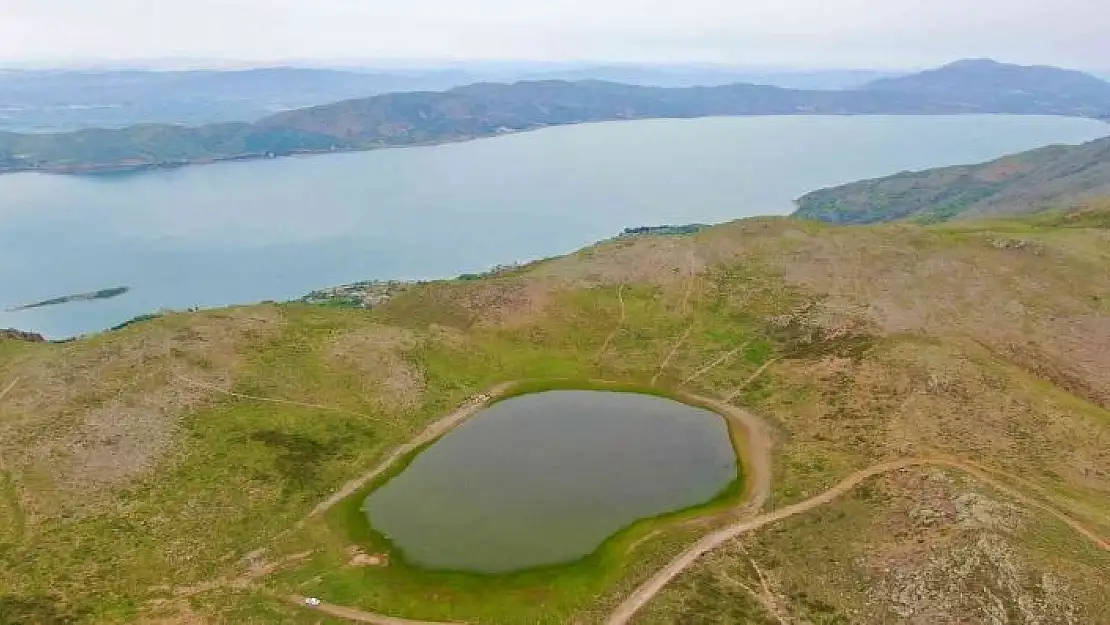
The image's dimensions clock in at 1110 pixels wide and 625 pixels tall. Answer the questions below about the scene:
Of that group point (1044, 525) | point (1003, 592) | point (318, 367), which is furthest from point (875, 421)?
point (318, 367)

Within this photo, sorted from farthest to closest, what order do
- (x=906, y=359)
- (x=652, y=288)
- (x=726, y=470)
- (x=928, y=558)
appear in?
(x=652, y=288)
(x=906, y=359)
(x=726, y=470)
(x=928, y=558)

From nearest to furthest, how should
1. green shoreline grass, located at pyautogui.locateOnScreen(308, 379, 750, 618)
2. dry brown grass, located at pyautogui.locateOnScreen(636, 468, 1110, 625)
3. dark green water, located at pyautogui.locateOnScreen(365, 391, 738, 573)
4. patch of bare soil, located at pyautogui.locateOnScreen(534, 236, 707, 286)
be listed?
dry brown grass, located at pyautogui.locateOnScreen(636, 468, 1110, 625) < green shoreline grass, located at pyautogui.locateOnScreen(308, 379, 750, 618) < dark green water, located at pyautogui.locateOnScreen(365, 391, 738, 573) < patch of bare soil, located at pyautogui.locateOnScreen(534, 236, 707, 286)

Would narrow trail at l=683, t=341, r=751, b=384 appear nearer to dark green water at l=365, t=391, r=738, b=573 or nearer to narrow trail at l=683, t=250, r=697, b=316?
dark green water at l=365, t=391, r=738, b=573

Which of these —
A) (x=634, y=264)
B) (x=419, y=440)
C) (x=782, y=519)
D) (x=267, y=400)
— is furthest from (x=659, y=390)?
(x=267, y=400)

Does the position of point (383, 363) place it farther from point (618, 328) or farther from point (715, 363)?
point (715, 363)

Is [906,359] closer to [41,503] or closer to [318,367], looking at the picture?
[318,367]

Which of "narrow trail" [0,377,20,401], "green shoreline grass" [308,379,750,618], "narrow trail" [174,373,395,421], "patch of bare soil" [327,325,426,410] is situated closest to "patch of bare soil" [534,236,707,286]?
"patch of bare soil" [327,325,426,410]
